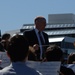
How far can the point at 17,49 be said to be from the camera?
430cm

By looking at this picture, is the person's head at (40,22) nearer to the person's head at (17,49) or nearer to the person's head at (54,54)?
the person's head at (54,54)

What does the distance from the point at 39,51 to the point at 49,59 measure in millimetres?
1810

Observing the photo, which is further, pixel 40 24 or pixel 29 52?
pixel 40 24

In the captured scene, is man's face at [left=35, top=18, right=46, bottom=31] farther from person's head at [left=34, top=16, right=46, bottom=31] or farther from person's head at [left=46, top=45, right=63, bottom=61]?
person's head at [left=46, top=45, right=63, bottom=61]

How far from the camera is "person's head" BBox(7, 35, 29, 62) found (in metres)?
4.30

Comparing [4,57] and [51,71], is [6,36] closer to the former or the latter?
[4,57]

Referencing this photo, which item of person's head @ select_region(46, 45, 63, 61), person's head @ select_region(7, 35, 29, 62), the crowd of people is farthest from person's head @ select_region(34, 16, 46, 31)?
person's head @ select_region(7, 35, 29, 62)

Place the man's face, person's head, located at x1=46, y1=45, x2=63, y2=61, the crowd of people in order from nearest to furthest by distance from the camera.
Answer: the crowd of people
person's head, located at x1=46, y1=45, x2=63, y2=61
the man's face

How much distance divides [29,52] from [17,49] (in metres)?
1.07

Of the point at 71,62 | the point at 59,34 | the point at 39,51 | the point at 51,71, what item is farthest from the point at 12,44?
the point at 59,34

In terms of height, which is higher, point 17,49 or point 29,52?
point 17,49

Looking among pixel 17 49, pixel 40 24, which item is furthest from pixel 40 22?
pixel 17 49

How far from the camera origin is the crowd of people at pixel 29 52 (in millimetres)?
4297

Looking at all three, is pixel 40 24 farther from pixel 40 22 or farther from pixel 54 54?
pixel 54 54
